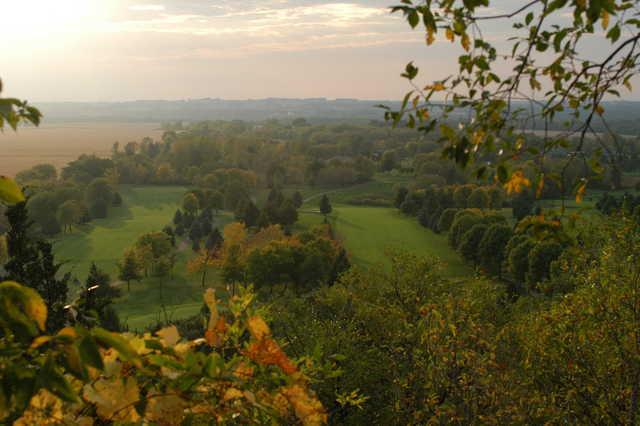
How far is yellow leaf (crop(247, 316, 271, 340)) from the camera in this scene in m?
3.07

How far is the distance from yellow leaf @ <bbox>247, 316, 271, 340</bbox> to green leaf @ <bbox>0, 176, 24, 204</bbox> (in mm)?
1441

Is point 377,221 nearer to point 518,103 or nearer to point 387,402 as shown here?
point 387,402

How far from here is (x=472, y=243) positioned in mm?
55938

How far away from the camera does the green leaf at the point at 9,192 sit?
2244mm

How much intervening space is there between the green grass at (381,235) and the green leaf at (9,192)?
171 feet

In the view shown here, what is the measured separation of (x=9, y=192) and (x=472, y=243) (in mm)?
56832

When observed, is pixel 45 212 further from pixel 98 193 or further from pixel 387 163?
pixel 387 163

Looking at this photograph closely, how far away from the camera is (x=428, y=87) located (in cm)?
398

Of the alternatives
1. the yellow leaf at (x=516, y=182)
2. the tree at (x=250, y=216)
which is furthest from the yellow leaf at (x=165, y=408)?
the tree at (x=250, y=216)

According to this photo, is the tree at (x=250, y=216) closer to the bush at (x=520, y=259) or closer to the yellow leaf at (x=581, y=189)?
the bush at (x=520, y=259)

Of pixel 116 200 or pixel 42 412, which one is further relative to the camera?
pixel 116 200

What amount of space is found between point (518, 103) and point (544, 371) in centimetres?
1248

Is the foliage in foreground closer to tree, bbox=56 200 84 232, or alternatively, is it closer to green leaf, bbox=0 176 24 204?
green leaf, bbox=0 176 24 204

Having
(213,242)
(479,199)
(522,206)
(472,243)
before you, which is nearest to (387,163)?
(479,199)
